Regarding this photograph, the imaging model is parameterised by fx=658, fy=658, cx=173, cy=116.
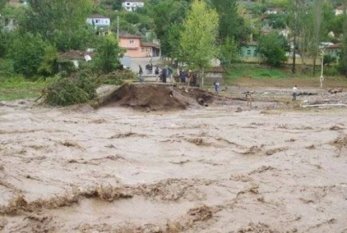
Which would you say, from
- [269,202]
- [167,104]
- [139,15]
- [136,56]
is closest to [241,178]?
[269,202]

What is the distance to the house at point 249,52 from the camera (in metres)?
70.3

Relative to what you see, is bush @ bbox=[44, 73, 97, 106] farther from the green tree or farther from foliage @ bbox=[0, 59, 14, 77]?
foliage @ bbox=[0, 59, 14, 77]

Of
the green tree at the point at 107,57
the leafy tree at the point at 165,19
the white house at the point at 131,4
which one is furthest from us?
the white house at the point at 131,4

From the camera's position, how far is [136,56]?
7656 cm

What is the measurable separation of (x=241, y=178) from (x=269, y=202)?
259 centimetres

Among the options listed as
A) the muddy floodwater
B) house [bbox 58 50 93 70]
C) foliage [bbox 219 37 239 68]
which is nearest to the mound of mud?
the muddy floodwater

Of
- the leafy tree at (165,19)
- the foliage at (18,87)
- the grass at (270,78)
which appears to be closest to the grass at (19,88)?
the foliage at (18,87)

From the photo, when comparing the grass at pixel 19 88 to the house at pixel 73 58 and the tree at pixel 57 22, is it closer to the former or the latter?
the house at pixel 73 58

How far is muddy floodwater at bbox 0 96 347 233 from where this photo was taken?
1261 cm

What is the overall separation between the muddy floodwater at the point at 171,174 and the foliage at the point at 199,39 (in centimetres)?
2190

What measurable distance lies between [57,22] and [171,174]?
44260 mm

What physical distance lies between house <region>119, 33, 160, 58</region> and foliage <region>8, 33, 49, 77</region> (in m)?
23.5

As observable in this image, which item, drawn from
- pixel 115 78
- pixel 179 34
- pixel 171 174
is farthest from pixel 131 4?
pixel 171 174

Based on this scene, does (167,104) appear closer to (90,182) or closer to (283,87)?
(90,182)
